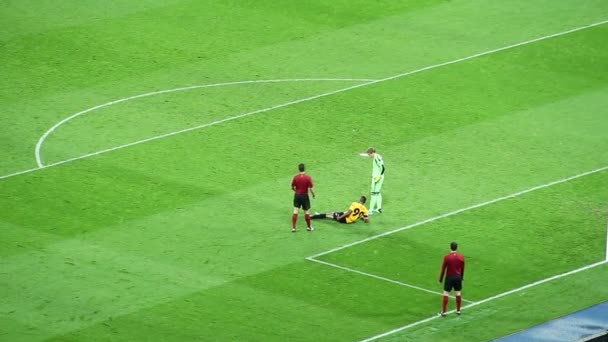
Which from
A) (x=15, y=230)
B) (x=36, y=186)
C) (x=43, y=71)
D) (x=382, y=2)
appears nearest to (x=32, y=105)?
(x=43, y=71)

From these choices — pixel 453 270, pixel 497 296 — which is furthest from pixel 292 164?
pixel 453 270

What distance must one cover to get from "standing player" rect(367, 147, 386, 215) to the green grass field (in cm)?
42

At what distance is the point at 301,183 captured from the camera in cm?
3691

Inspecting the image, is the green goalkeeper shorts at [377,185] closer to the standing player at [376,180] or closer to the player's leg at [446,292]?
the standing player at [376,180]

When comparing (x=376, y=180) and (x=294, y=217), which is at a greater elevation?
(x=376, y=180)

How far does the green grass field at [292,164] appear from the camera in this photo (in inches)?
→ 1326

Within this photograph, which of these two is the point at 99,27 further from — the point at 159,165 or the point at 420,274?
the point at 420,274

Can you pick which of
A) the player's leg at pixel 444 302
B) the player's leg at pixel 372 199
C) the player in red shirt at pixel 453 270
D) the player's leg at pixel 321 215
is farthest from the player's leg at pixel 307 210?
the player in red shirt at pixel 453 270

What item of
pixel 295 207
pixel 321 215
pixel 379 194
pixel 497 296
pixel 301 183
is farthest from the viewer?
pixel 379 194

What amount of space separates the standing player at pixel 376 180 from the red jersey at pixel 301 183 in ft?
6.89

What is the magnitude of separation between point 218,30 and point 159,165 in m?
10.4

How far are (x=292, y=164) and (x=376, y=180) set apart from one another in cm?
393

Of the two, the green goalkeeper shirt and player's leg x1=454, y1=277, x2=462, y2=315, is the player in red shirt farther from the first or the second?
the green goalkeeper shirt

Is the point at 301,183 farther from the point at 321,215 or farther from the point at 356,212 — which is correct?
the point at 356,212
